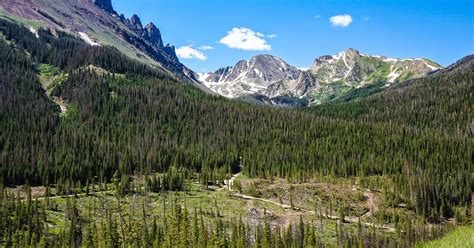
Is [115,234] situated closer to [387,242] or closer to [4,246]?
[4,246]

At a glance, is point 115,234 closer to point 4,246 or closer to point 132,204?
point 4,246

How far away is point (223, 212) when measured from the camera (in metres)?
151

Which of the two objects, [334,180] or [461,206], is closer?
[461,206]

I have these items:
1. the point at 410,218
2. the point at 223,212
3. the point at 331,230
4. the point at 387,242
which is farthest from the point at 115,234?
the point at 410,218

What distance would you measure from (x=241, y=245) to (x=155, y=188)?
268 feet

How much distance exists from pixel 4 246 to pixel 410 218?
127722 millimetres

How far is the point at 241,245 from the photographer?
104 metres

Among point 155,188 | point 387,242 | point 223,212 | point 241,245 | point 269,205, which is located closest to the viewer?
point 241,245

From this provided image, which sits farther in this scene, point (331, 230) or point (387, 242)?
point (331, 230)

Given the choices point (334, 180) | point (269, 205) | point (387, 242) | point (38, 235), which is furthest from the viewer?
point (334, 180)

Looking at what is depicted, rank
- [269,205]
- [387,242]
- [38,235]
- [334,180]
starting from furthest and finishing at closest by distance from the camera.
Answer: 1. [334,180]
2. [269,205]
3. [387,242]
4. [38,235]

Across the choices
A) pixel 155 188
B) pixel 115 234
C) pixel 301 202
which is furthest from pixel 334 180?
pixel 115 234

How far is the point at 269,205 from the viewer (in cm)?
16350

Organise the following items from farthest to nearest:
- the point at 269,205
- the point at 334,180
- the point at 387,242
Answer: the point at 334,180 < the point at 269,205 < the point at 387,242
